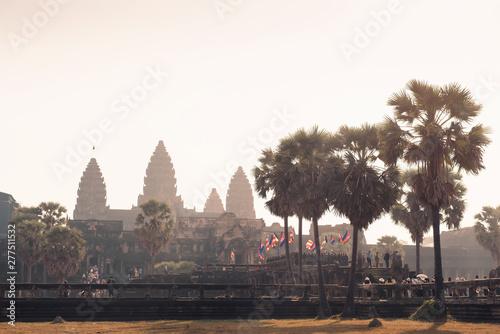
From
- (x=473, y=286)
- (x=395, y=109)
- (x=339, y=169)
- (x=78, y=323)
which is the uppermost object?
(x=395, y=109)

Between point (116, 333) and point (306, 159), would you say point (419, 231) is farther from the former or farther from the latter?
point (116, 333)

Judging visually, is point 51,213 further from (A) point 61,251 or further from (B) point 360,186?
(B) point 360,186

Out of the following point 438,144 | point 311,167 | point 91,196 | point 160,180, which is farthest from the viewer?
point 160,180

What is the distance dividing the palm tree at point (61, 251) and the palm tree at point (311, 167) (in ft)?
148

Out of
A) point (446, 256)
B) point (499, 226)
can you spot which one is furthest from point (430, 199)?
point (446, 256)

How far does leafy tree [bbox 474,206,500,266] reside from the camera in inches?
2687

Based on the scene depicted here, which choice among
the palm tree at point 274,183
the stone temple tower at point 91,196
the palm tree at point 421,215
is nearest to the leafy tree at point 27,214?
the palm tree at point 274,183

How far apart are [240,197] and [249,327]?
142603mm

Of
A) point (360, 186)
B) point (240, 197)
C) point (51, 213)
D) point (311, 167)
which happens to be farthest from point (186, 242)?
point (360, 186)

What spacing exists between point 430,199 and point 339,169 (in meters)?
8.03

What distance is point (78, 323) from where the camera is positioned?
27.0 meters

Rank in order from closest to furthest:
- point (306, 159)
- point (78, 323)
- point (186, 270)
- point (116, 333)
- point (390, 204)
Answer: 1. point (116, 333)
2. point (78, 323)
3. point (390, 204)
4. point (306, 159)
5. point (186, 270)

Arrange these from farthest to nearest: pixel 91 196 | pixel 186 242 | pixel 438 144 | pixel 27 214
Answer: pixel 91 196 → pixel 186 242 → pixel 27 214 → pixel 438 144

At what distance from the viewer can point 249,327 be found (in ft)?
82.6
